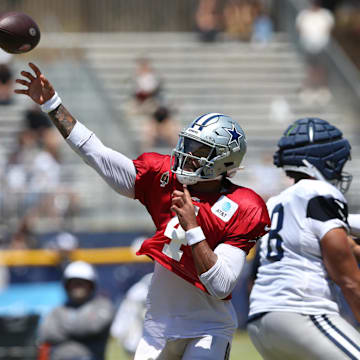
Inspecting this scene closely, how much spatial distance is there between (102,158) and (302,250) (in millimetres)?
1089

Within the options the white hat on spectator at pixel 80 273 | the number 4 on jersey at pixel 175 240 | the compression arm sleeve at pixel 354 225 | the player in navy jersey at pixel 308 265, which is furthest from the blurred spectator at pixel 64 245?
the number 4 on jersey at pixel 175 240

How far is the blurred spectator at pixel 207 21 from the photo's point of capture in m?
16.8

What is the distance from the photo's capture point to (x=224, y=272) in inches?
152

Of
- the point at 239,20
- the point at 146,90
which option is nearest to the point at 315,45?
the point at 239,20

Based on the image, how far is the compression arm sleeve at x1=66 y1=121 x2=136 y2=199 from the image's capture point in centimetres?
410

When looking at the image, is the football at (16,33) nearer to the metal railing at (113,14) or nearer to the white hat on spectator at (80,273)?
the white hat on spectator at (80,273)

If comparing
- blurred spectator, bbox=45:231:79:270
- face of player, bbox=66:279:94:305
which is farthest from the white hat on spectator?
blurred spectator, bbox=45:231:79:270

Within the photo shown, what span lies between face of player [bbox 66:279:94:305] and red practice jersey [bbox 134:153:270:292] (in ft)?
11.4

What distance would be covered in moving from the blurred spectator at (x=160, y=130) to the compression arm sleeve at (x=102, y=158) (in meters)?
8.61

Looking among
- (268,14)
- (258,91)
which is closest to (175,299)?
(258,91)

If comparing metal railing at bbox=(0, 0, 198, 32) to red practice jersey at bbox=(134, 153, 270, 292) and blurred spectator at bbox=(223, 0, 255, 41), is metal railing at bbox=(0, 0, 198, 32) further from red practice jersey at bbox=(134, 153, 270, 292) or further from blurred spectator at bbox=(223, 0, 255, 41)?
red practice jersey at bbox=(134, 153, 270, 292)

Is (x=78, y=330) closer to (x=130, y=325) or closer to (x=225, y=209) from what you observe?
(x=130, y=325)

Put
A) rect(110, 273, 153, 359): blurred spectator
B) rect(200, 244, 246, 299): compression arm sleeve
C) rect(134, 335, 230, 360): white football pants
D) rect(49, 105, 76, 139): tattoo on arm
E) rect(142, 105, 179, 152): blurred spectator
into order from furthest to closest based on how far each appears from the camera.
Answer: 1. rect(142, 105, 179, 152): blurred spectator
2. rect(110, 273, 153, 359): blurred spectator
3. rect(49, 105, 76, 139): tattoo on arm
4. rect(134, 335, 230, 360): white football pants
5. rect(200, 244, 246, 299): compression arm sleeve

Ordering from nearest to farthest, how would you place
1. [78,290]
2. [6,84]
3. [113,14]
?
[78,290] < [6,84] < [113,14]
